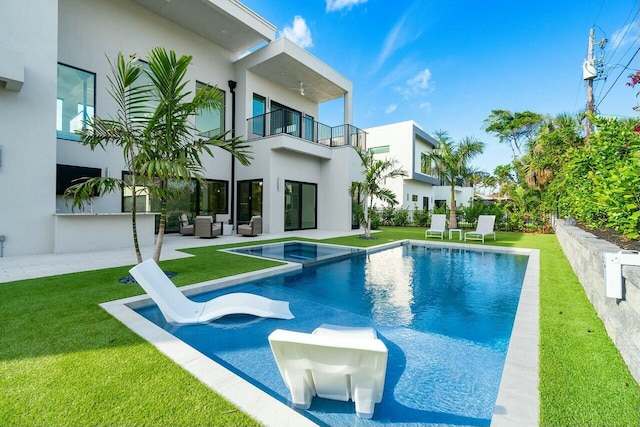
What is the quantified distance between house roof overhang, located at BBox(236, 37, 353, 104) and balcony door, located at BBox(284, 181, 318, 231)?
5.56 meters

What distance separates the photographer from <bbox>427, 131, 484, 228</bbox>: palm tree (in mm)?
16969

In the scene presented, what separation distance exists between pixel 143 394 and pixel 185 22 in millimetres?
14921

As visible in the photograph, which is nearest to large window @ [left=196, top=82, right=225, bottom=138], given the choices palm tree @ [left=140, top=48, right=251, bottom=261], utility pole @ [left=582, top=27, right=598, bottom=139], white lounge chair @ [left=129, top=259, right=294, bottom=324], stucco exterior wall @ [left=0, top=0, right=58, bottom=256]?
stucco exterior wall @ [left=0, top=0, right=58, bottom=256]

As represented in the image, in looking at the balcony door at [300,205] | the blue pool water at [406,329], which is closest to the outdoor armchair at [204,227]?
the balcony door at [300,205]

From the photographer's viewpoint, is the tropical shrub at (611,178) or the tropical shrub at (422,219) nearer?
the tropical shrub at (611,178)

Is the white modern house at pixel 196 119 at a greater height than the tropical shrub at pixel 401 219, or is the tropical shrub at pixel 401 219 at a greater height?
the white modern house at pixel 196 119

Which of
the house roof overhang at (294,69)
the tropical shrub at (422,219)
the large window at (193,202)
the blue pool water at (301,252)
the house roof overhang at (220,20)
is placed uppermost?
the house roof overhang at (220,20)

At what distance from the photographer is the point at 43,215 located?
8.20 m

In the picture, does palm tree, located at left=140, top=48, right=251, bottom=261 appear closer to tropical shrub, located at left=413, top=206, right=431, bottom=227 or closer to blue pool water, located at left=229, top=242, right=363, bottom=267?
blue pool water, located at left=229, top=242, right=363, bottom=267

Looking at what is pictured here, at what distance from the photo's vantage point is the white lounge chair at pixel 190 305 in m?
3.92

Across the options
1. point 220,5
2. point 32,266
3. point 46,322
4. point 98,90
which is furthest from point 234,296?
point 220,5

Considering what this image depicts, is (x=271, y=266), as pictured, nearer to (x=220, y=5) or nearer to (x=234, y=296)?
(x=234, y=296)

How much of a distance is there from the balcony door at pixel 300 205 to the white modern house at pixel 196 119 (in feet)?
0.18

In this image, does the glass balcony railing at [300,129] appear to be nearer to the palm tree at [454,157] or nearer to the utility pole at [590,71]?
the palm tree at [454,157]
